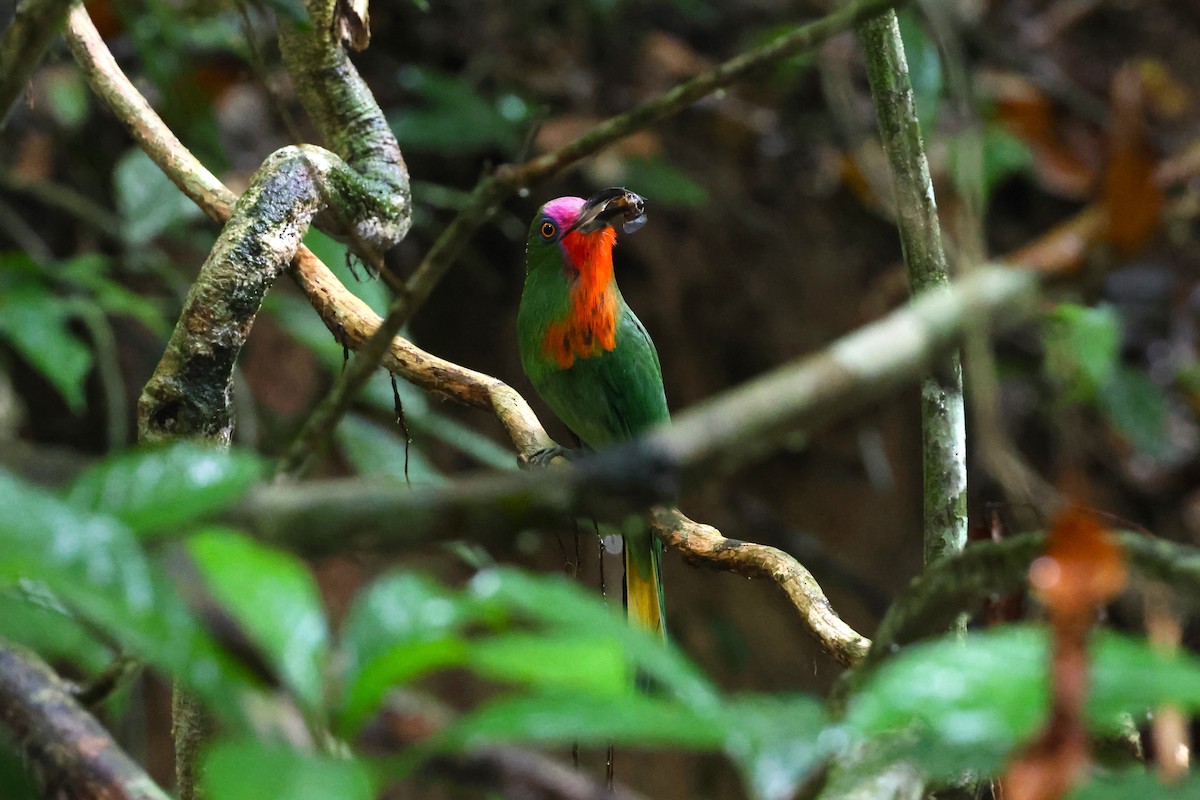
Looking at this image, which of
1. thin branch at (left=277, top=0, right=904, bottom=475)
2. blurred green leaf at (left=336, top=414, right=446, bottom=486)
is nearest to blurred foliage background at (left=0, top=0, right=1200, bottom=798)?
blurred green leaf at (left=336, top=414, right=446, bottom=486)

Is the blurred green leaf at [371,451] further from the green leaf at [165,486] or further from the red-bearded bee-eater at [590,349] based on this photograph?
the green leaf at [165,486]

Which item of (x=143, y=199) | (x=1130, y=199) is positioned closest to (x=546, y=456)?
(x=1130, y=199)

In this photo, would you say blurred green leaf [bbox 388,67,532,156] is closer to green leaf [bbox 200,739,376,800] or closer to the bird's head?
the bird's head

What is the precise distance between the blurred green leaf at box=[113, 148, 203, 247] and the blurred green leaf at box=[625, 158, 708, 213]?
1.40 metres

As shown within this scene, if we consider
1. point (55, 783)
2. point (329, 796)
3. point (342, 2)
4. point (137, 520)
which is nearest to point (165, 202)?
point (342, 2)

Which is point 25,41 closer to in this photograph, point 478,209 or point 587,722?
point 478,209

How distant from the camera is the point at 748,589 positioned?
13.9ft

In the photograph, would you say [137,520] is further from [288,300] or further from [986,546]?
[288,300]

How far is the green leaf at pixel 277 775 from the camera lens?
525 millimetres

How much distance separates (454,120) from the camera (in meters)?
3.40

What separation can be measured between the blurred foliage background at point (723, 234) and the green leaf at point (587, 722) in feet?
8.60

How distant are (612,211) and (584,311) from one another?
32cm

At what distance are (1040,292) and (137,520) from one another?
593 mm

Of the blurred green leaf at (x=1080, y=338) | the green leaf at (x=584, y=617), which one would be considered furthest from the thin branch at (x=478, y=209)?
the blurred green leaf at (x=1080, y=338)
